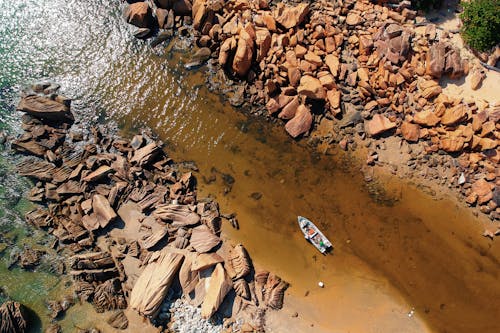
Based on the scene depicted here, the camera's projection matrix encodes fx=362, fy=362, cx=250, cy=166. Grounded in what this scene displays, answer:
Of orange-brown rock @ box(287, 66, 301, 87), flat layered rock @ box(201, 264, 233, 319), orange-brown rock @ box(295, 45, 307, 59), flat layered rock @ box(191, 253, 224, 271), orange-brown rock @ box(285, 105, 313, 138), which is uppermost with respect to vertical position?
orange-brown rock @ box(295, 45, 307, 59)

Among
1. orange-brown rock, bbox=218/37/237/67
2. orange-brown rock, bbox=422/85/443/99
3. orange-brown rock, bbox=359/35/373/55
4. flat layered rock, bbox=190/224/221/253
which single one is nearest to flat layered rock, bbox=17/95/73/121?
orange-brown rock, bbox=218/37/237/67

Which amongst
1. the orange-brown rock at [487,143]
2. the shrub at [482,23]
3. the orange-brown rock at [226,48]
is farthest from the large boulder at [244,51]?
the orange-brown rock at [487,143]

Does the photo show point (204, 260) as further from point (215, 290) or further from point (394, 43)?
point (394, 43)

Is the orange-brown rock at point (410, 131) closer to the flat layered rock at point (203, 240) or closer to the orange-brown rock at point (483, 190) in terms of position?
the orange-brown rock at point (483, 190)

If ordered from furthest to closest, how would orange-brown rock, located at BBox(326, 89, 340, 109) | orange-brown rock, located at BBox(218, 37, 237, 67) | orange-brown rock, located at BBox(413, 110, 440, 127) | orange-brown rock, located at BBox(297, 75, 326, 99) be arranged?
1. orange-brown rock, located at BBox(218, 37, 237, 67)
2. orange-brown rock, located at BBox(326, 89, 340, 109)
3. orange-brown rock, located at BBox(297, 75, 326, 99)
4. orange-brown rock, located at BBox(413, 110, 440, 127)

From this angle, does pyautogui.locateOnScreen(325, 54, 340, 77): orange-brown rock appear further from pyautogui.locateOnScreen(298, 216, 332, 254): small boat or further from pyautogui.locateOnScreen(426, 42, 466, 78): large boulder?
pyautogui.locateOnScreen(298, 216, 332, 254): small boat

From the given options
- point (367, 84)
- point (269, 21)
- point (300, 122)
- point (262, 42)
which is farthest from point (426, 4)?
point (300, 122)

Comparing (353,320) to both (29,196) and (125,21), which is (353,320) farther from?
(125,21)
